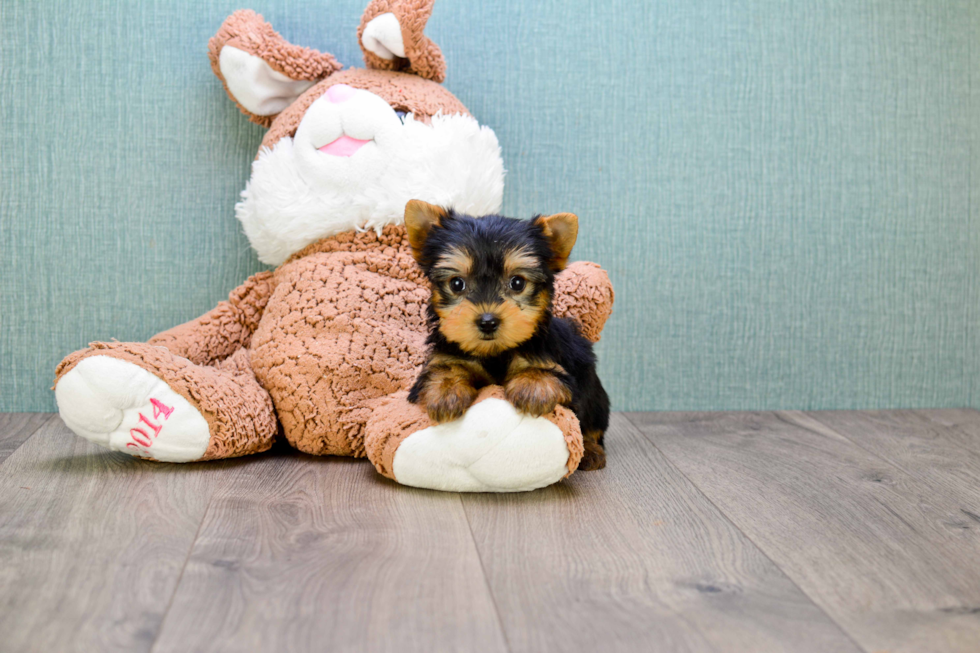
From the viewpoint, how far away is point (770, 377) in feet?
8.93

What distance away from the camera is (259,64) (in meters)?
2.25

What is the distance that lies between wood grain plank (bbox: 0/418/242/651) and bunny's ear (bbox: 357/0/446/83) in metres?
1.19

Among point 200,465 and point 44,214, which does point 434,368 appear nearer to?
point 200,465

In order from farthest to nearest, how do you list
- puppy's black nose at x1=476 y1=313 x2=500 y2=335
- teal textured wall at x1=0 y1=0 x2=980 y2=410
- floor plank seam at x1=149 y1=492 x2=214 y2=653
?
teal textured wall at x1=0 y1=0 x2=980 y2=410 → puppy's black nose at x1=476 y1=313 x2=500 y2=335 → floor plank seam at x1=149 y1=492 x2=214 y2=653

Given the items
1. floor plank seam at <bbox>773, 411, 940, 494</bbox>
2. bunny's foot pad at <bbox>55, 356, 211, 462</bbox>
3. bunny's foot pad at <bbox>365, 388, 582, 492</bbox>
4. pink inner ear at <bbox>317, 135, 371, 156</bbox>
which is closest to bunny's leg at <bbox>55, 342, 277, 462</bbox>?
bunny's foot pad at <bbox>55, 356, 211, 462</bbox>

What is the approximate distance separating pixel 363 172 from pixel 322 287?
33cm

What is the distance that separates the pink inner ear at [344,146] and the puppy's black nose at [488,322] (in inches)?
31.8

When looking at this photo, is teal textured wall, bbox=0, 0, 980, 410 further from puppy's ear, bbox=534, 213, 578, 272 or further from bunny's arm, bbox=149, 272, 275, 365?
puppy's ear, bbox=534, 213, 578, 272

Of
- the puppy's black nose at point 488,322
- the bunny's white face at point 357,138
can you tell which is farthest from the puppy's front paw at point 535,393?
the bunny's white face at point 357,138

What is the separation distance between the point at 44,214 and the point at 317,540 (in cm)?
165

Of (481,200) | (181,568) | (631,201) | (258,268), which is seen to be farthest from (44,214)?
(631,201)

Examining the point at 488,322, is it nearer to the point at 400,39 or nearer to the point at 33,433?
the point at 400,39

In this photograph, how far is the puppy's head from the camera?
1606 mm

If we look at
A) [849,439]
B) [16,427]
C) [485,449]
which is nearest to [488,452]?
[485,449]
